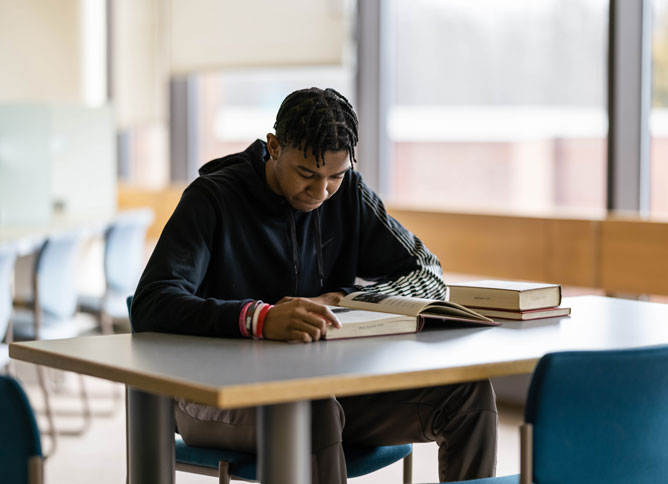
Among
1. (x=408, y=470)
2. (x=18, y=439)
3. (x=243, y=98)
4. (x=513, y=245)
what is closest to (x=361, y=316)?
(x=408, y=470)

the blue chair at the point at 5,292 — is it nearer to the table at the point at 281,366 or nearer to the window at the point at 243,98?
the table at the point at 281,366

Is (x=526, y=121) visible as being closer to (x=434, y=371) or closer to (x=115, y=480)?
(x=115, y=480)

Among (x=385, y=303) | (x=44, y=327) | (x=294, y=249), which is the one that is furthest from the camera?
(x=44, y=327)

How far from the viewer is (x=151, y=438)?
1736 mm

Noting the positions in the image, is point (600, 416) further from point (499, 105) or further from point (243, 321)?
point (499, 105)

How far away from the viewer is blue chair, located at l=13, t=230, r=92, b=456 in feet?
12.0

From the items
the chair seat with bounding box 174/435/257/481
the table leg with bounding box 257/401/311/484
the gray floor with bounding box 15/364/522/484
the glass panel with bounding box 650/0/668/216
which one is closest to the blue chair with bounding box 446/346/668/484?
the table leg with bounding box 257/401/311/484

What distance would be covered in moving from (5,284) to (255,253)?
4.76 ft

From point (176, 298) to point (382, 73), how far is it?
3.37m

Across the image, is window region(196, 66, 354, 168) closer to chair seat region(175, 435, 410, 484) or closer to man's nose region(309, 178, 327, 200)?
man's nose region(309, 178, 327, 200)

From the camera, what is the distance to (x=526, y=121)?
458cm

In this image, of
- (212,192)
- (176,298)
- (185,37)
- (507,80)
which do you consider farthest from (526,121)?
(176,298)

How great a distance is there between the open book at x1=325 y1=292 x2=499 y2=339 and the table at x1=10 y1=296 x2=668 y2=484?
3 centimetres

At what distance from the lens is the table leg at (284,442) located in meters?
1.47
